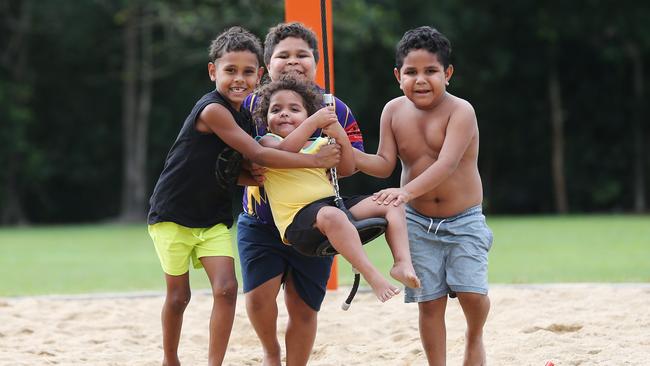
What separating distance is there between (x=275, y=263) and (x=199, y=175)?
0.59m

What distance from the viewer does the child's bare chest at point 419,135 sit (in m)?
5.08

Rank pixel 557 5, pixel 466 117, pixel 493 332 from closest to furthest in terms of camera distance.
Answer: pixel 466 117, pixel 493 332, pixel 557 5

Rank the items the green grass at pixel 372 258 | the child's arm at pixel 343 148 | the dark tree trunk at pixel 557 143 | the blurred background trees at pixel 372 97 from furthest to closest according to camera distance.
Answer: the dark tree trunk at pixel 557 143
the blurred background trees at pixel 372 97
the green grass at pixel 372 258
the child's arm at pixel 343 148

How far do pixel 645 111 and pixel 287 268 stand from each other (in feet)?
79.6

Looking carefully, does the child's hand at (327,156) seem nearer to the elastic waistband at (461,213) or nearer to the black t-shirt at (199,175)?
the black t-shirt at (199,175)

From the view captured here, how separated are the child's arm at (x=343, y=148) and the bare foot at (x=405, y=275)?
2.01 feet

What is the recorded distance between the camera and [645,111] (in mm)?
27703

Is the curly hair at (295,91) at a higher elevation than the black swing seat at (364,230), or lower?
higher

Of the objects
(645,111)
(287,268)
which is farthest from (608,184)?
(287,268)

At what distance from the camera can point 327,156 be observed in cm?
482

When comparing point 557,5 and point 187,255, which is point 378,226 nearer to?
point 187,255

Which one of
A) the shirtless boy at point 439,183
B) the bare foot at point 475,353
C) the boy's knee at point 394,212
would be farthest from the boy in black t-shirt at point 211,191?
the bare foot at point 475,353

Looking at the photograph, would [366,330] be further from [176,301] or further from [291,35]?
[291,35]

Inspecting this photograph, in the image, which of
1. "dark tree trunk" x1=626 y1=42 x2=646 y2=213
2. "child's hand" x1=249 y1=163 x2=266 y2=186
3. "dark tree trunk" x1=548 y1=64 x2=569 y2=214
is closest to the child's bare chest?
"child's hand" x1=249 y1=163 x2=266 y2=186
